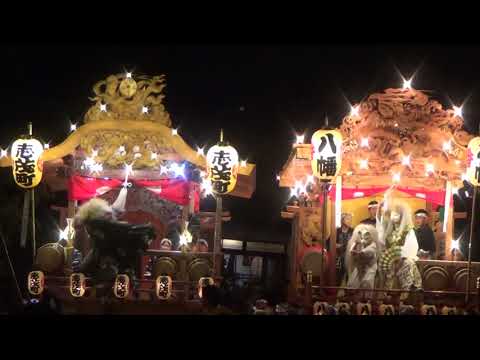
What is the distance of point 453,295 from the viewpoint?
1010cm

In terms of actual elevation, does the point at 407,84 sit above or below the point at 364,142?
above

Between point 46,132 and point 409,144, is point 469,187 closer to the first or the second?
point 409,144

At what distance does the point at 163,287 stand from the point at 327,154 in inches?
119

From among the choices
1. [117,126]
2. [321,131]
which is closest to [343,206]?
[321,131]

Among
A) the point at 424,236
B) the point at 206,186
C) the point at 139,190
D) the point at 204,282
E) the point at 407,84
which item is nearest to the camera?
the point at 204,282

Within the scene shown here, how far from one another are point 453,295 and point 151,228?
14.5 feet

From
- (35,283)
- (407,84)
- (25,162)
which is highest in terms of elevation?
(407,84)

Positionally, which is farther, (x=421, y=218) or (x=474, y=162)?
(x=421, y=218)

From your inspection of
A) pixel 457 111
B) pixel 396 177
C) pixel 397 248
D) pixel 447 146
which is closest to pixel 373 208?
pixel 396 177

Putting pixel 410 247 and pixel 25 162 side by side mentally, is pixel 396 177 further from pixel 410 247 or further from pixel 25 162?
pixel 25 162

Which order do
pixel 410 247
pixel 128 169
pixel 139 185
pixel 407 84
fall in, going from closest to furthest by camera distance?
pixel 410 247
pixel 407 84
pixel 128 169
pixel 139 185

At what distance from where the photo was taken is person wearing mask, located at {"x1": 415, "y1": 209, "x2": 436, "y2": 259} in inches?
425

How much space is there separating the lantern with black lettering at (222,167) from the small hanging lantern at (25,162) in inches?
101

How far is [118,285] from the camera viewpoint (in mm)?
10570
